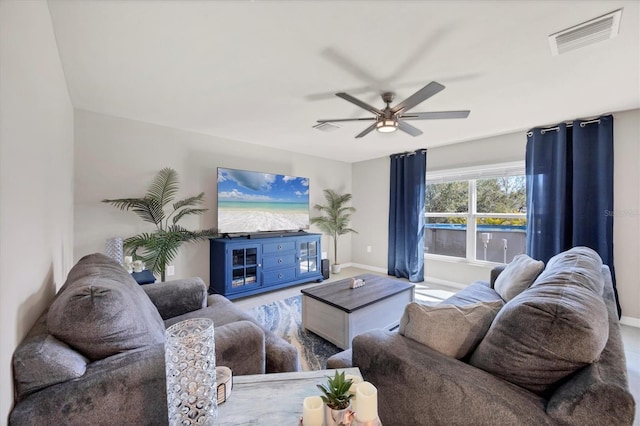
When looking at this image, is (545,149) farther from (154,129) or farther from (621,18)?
(154,129)

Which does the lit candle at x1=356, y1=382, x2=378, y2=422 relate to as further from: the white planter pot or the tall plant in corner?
the tall plant in corner

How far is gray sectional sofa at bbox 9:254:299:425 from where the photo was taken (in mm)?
814

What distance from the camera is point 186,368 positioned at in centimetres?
80

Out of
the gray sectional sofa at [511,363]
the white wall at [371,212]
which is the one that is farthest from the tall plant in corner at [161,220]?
the white wall at [371,212]

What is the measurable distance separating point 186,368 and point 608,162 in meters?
4.17

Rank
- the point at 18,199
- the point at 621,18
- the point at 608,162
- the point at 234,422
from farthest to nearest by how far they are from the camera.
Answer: the point at 608,162 → the point at 621,18 → the point at 18,199 → the point at 234,422

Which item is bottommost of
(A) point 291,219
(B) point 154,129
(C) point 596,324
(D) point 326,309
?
(D) point 326,309

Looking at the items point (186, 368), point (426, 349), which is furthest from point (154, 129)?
point (426, 349)

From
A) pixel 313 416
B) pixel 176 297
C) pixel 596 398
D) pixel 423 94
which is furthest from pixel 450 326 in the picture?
pixel 176 297

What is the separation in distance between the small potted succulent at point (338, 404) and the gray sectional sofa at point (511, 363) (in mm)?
405

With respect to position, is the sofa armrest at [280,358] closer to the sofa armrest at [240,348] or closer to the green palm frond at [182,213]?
the sofa armrest at [240,348]

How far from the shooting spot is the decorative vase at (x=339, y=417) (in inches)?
28.0

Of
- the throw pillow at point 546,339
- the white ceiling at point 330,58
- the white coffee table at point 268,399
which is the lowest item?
the white coffee table at point 268,399

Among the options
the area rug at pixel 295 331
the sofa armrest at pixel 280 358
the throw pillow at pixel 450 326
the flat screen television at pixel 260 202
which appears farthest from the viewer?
the flat screen television at pixel 260 202
